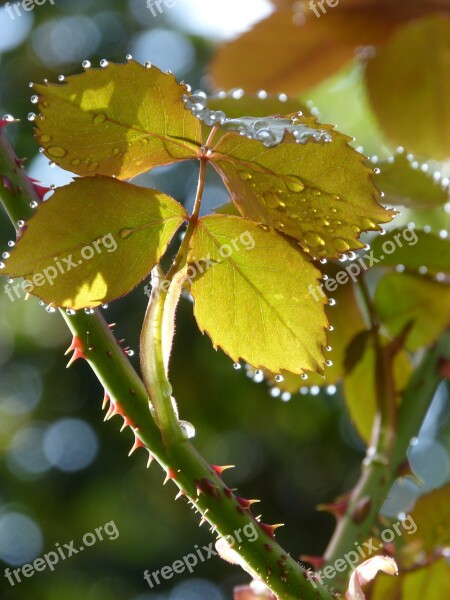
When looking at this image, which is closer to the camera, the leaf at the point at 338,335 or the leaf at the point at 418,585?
the leaf at the point at 418,585

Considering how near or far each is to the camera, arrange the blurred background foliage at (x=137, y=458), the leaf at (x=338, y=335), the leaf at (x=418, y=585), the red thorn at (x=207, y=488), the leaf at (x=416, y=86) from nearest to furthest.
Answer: the red thorn at (x=207, y=488), the leaf at (x=418, y=585), the leaf at (x=338, y=335), the leaf at (x=416, y=86), the blurred background foliage at (x=137, y=458)

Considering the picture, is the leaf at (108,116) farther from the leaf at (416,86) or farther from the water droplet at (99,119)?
the leaf at (416,86)

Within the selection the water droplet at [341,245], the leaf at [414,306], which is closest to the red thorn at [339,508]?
the leaf at [414,306]

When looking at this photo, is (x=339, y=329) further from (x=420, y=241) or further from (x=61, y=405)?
(x=61, y=405)

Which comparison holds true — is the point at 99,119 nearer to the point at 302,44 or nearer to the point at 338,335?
the point at 338,335

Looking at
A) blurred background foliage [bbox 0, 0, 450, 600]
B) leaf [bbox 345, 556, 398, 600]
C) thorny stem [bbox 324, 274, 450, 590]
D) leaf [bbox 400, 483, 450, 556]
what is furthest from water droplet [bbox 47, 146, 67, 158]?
blurred background foliage [bbox 0, 0, 450, 600]

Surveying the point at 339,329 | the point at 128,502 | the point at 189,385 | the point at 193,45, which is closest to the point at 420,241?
the point at 339,329

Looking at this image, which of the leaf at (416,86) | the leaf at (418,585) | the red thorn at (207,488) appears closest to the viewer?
the red thorn at (207,488)
